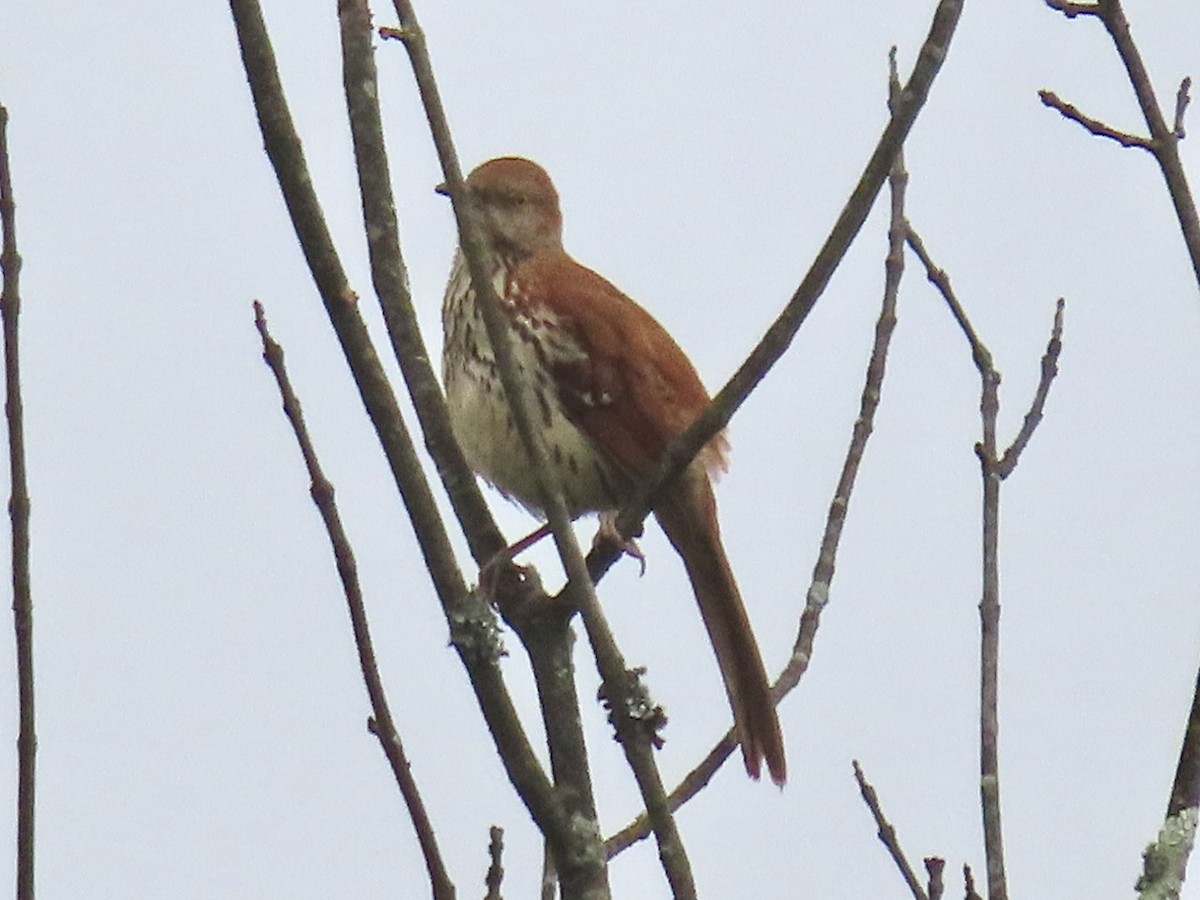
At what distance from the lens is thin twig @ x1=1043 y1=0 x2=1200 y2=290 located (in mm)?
2836

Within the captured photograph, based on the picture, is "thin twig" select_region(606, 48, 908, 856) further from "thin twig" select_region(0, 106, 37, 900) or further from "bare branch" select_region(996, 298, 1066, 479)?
"thin twig" select_region(0, 106, 37, 900)

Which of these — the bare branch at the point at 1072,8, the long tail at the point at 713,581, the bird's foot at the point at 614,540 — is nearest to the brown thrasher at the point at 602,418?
the long tail at the point at 713,581

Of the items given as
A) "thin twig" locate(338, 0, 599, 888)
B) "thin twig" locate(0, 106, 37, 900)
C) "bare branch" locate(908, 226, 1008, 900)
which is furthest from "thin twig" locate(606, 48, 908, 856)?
"thin twig" locate(0, 106, 37, 900)

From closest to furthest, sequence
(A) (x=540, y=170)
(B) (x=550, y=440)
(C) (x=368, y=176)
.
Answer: (C) (x=368, y=176)
(B) (x=550, y=440)
(A) (x=540, y=170)

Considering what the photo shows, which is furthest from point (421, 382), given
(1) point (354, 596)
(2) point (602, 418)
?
(2) point (602, 418)

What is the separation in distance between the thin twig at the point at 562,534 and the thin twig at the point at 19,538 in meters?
0.57

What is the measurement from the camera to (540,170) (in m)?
5.72

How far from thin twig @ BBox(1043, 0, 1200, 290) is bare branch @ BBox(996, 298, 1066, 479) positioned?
614 millimetres

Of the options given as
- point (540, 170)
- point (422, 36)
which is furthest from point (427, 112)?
point (540, 170)

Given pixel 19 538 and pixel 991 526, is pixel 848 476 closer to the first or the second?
pixel 991 526

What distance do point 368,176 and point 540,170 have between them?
267 cm

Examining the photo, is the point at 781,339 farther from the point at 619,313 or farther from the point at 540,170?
the point at 540,170

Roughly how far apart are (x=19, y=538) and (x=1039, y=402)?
75.5 inches

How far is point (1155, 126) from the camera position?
2975 mm
